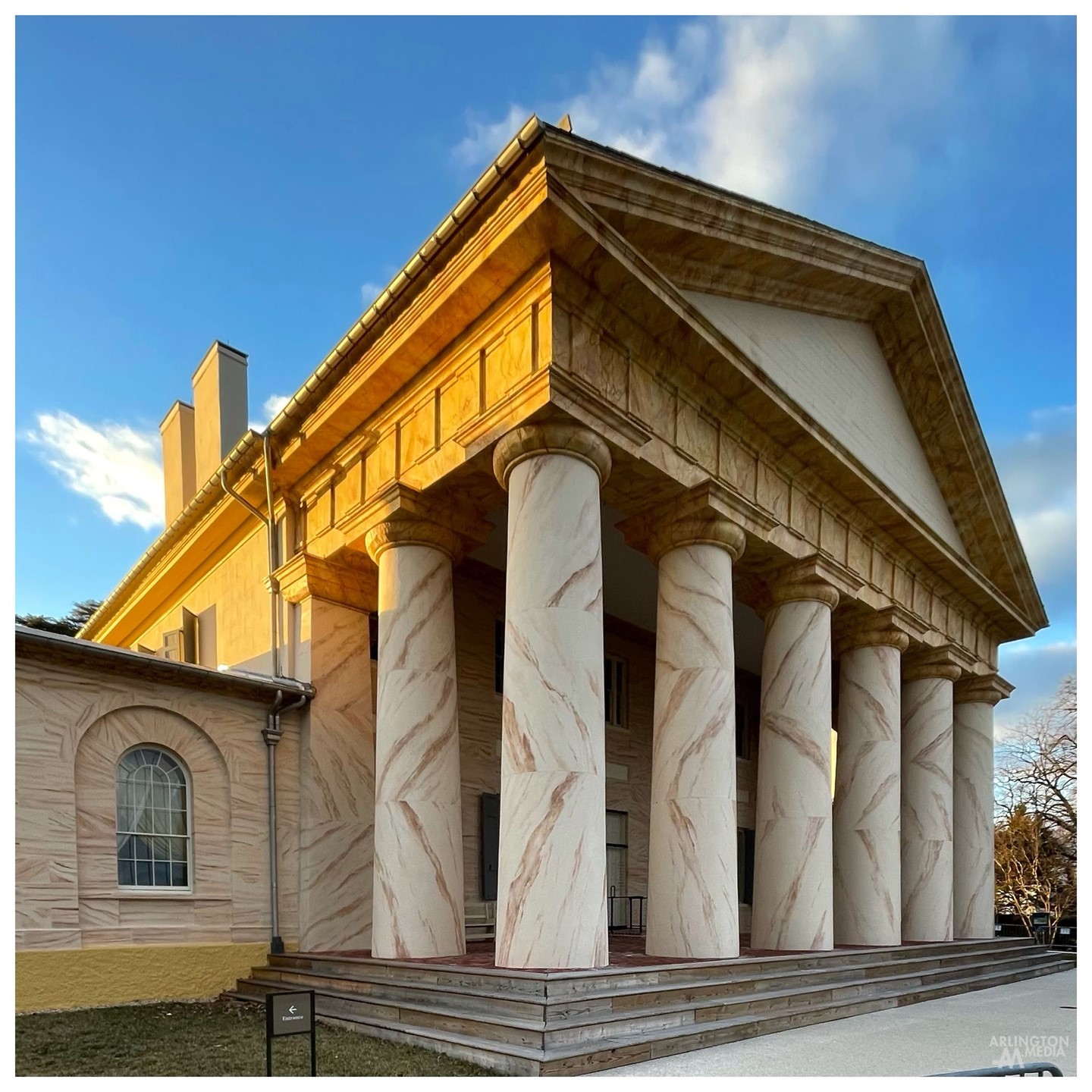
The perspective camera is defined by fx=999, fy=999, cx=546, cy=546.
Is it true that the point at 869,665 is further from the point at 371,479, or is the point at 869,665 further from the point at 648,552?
the point at 371,479

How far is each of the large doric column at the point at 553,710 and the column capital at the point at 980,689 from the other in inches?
686

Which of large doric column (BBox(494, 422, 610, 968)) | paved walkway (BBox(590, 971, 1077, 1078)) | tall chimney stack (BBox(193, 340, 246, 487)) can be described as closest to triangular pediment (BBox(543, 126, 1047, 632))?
large doric column (BBox(494, 422, 610, 968))

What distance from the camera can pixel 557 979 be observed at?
10.2 meters

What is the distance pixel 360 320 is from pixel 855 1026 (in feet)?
39.6

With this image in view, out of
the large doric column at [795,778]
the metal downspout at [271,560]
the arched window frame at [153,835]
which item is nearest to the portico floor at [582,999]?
the large doric column at [795,778]

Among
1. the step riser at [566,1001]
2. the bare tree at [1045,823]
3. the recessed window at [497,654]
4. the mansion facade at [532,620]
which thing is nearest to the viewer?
the step riser at [566,1001]

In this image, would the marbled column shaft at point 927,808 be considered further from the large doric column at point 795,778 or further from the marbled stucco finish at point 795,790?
the marbled stucco finish at point 795,790

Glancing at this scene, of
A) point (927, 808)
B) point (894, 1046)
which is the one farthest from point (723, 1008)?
point (927, 808)

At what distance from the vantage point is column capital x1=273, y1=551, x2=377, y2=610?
57.4ft

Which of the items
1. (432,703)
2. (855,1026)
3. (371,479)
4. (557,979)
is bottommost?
(855,1026)

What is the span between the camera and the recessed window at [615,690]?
23859 mm

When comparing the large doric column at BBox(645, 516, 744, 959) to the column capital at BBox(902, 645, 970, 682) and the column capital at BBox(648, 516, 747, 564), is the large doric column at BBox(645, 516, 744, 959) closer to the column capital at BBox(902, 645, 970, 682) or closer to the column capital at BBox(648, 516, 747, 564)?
the column capital at BBox(648, 516, 747, 564)

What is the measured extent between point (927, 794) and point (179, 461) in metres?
22.2
